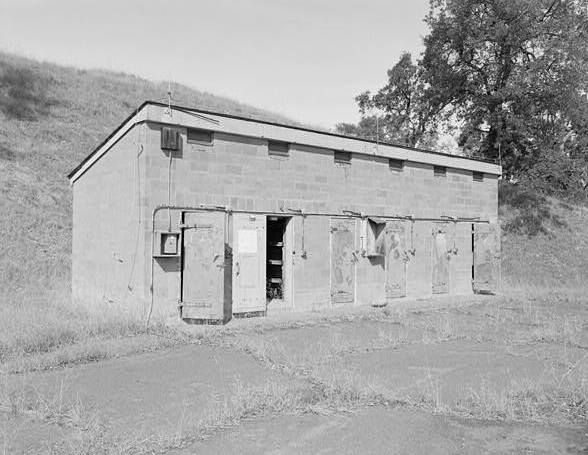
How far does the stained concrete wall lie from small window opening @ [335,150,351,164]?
515 cm

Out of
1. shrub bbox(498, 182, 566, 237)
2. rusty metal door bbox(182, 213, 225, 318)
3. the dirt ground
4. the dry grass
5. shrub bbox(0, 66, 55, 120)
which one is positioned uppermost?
shrub bbox(0, 66, 55, 120)

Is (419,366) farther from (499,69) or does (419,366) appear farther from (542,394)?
(499,69)

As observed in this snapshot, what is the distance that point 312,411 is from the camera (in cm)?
547

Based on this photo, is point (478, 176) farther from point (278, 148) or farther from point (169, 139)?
point (169, 139)

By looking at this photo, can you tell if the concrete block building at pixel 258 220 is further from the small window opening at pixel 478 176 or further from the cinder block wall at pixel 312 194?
the small window opening at pixel 478 176

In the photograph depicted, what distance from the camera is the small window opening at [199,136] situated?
10.5 metres

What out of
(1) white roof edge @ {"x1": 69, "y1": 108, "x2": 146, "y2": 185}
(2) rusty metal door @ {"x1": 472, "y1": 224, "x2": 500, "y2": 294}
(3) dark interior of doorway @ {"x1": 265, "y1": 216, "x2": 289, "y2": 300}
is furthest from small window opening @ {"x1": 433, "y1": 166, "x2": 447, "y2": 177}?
(1) white roof edge @ {"x1": 69, "y1": 108, "x2": 146, "y2": 185}

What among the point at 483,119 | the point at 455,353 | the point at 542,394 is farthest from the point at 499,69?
the point at 542,394

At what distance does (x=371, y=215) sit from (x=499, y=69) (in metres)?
15.7

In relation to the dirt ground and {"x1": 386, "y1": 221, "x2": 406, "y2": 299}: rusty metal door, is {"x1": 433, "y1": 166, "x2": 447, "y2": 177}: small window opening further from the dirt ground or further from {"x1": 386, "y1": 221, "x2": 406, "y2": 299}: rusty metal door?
the dirt ground

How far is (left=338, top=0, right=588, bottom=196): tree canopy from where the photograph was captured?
23047 millimetres

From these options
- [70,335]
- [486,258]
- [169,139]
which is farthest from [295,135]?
[486,258]

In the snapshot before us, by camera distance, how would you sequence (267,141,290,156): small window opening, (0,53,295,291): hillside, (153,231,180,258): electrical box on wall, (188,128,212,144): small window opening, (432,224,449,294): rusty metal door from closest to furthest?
(153,231,180,258): electrical box on wall → (188,128,212,144): small window opening → (267,141,290,156): small window opening → (432,224,449,294): rusty metal door → (0,53,295,291): hillside

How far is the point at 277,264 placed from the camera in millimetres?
13312
